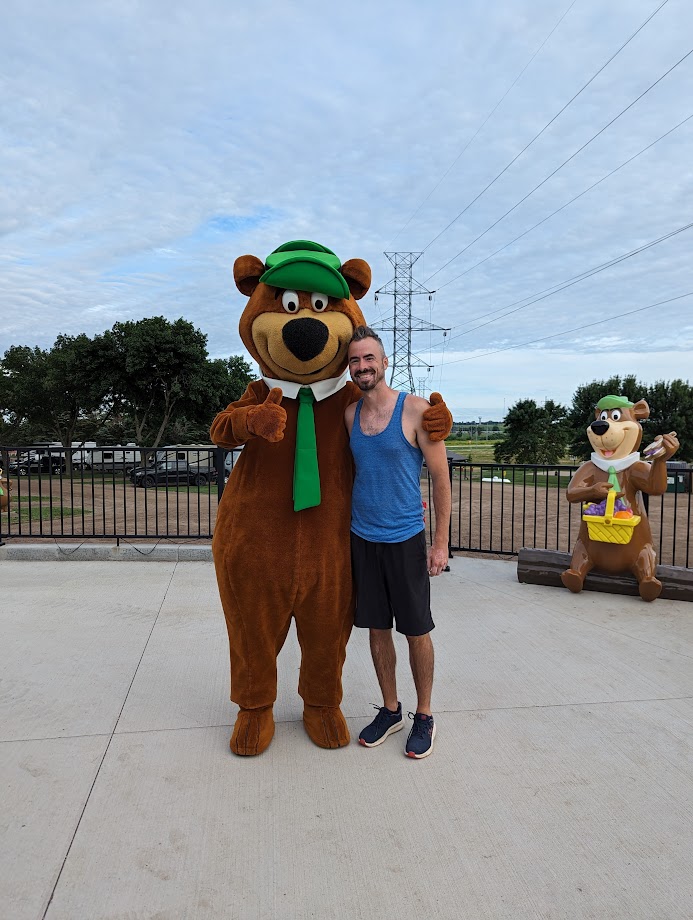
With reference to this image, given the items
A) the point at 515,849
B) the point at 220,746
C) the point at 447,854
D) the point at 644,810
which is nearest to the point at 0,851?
the point at 220,746

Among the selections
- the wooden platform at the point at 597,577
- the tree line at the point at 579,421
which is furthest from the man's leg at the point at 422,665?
the tree line at the point at 579,421

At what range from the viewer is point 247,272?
2.69m

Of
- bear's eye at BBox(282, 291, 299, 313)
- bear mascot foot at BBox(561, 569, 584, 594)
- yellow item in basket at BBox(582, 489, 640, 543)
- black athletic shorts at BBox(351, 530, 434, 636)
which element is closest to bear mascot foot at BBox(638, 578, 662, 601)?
yellow item in basket at BBox(582, 489, 640, 543)

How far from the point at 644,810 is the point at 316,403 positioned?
201 cm

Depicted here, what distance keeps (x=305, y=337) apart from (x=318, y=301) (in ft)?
0.78

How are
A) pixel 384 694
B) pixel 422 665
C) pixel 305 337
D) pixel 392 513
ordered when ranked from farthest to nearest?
pixel 384 694 < pixel 422 665 < pixel 392 513 < pixel 305 337

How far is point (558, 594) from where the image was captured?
16.4ft

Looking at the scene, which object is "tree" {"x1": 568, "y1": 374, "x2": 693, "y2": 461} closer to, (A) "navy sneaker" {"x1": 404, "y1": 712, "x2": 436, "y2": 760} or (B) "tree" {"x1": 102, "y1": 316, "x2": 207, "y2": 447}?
(B) "tree" {"x1": 102, "y1": 316, "x2": 207, "y2": 447}

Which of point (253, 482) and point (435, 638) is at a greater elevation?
point (253, 482)

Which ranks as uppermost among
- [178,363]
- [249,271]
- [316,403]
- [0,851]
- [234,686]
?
[178,363]

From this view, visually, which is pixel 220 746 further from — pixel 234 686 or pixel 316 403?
pixel 316 403

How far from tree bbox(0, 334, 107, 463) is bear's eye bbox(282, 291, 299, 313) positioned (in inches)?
875

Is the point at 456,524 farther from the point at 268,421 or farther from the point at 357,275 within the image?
the point at 268,421

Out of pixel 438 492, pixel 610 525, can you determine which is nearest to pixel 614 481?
pixel 610 525
